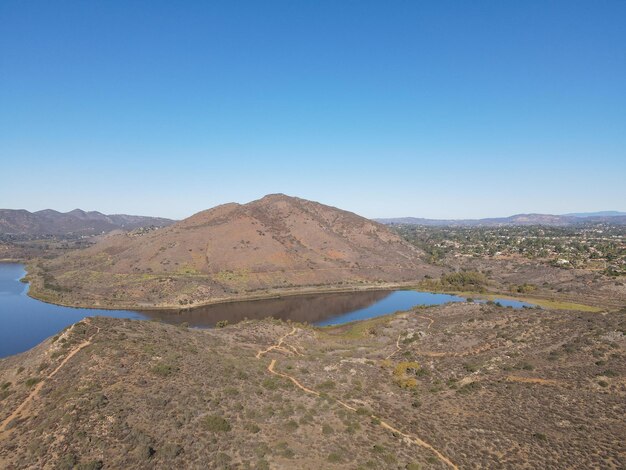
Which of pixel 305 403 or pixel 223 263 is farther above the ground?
pixel 223 263

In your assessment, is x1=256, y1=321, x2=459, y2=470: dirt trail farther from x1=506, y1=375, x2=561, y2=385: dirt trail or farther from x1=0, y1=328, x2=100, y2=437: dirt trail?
x1=0, y1=328, x2=100, y2=437: dirt trail

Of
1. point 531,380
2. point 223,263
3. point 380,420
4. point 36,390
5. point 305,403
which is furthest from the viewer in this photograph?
point 223,263

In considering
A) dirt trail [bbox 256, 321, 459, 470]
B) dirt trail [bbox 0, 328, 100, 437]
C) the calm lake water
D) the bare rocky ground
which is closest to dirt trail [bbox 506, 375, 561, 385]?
the bare rocky ground

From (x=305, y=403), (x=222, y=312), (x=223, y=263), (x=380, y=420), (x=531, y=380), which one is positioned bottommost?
(x=222, y=312)

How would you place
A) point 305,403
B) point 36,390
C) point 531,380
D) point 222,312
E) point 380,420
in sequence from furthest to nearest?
point 222,312
point 531,380
point 305,403
point 380,420
point 36,390

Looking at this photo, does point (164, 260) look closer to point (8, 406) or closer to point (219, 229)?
point (219, 229)

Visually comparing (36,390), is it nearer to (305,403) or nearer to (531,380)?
(305,403)

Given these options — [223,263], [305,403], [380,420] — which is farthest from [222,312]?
[380,420]
